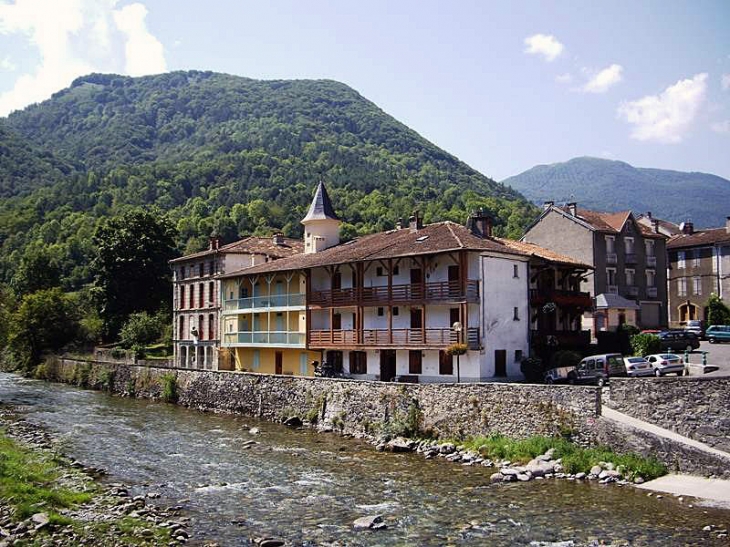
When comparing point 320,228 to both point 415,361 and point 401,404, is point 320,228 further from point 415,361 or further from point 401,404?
point 401,404

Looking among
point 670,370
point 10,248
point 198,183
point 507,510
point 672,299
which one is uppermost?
point 198,183

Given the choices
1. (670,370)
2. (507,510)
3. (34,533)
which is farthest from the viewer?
(670,370)

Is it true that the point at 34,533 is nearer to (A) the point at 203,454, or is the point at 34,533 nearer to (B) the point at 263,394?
(A) the point at 203,454

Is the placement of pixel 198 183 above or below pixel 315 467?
above

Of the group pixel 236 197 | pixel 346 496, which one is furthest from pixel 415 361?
pixel 236 197

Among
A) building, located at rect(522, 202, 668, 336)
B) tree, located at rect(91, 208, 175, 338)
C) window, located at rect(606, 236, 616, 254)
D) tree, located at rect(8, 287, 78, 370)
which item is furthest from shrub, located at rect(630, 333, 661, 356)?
tree, located at rect(8, 287, 78, 370)

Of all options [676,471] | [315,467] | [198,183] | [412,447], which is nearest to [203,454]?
[315,467]

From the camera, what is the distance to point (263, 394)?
43250mm

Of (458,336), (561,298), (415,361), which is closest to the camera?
(458,336)

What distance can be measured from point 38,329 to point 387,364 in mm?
46441

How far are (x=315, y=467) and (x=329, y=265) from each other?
17654 mm

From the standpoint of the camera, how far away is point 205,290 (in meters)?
64.6

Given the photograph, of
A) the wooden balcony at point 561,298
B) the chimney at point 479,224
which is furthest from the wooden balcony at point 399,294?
the chimney at point 479,224

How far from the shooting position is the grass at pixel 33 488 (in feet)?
68.9
